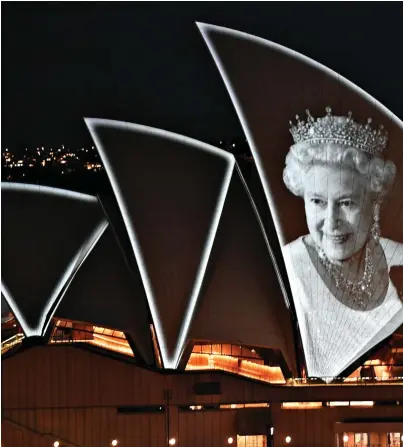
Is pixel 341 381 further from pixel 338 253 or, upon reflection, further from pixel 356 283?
pixel 338 253

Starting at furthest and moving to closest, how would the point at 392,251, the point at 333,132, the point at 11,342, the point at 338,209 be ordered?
1. the point at 11,342
2. the point at 392,251
3. the point at 338,209
4. the point at 333,132

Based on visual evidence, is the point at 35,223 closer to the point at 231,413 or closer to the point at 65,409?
the point at 65,409

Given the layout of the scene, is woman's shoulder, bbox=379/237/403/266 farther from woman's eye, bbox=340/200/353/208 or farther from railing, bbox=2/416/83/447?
railing, bbox=2/416/83/447

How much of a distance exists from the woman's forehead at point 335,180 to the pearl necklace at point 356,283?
4.68 ft

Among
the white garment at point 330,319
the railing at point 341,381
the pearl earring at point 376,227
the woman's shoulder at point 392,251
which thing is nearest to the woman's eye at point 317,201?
the white garment at point 330,319

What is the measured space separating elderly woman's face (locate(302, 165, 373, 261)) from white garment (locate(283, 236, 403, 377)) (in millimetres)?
527

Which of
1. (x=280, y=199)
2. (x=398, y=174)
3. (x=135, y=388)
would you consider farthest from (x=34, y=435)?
(x=398, y=174)

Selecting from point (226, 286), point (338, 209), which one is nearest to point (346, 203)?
point (338, 209)

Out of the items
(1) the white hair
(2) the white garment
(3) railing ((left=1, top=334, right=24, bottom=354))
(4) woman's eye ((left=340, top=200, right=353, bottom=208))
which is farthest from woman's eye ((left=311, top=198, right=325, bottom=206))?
(3) railing ((left=1, top=334, right=24, bottom=354))

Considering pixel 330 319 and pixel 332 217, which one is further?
pixel 330 319

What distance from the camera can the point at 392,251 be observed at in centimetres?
2409

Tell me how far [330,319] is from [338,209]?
97.3 inches

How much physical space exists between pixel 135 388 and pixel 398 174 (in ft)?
24.3

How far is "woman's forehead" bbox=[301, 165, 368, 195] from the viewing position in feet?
77.3
